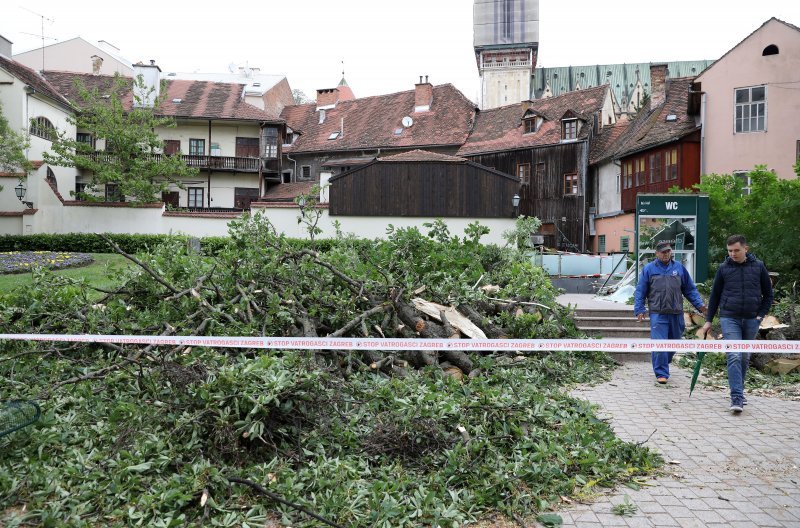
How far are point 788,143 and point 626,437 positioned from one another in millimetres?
30397

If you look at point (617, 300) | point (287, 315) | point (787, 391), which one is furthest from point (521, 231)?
point (287, 315)

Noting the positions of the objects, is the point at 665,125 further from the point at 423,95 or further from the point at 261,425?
the point at 261,425

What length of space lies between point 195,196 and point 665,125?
3239cm

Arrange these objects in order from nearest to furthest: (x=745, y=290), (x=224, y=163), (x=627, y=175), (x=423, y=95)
Result: 1. (x=745, y=290)
2. (x=627, y=175)
3. (x=224, y=163)
4. (x=423, y=95)

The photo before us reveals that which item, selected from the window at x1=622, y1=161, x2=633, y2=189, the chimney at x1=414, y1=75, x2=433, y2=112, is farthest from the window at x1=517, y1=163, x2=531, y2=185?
the chimney at x1=414, y1=75, x2=433, y2=112

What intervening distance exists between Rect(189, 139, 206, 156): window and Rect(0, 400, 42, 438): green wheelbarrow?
153 feet

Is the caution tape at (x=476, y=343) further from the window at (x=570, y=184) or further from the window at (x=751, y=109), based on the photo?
the window at (x=570, y=184)

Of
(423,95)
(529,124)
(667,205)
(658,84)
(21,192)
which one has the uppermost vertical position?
(423,95)

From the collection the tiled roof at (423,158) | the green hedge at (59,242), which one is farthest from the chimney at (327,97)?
the green hedge at (59,242)

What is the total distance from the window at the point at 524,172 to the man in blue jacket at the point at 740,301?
38818mm

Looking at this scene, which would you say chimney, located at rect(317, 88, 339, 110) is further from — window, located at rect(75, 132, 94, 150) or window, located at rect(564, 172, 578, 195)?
window, located at rect(564, 172, 578, 195)

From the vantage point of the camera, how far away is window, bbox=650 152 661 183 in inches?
1467

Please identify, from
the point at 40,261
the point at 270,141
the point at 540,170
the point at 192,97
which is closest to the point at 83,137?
the point at 192,97

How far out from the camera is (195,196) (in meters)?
49.5
